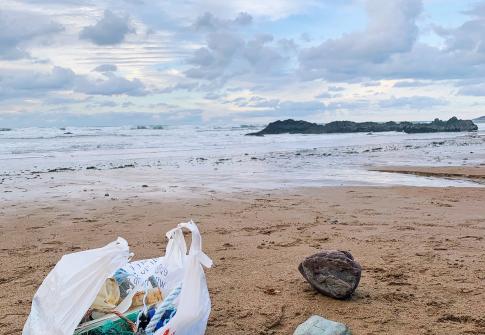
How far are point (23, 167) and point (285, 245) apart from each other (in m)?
13.1

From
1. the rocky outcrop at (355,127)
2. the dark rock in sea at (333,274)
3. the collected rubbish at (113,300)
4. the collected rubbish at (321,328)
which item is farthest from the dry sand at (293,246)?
the rocky outcrop at (355,127)

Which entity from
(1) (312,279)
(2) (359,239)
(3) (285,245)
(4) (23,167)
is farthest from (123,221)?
(4) (23,167)

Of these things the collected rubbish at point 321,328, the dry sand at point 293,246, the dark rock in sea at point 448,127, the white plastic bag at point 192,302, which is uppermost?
the dark rock in sea at point 448,127

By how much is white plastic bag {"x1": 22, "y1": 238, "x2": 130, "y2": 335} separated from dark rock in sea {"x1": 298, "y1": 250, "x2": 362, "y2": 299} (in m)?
1.56

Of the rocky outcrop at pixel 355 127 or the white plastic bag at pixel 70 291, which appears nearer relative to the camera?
the white plastic bag at pixel 70 291

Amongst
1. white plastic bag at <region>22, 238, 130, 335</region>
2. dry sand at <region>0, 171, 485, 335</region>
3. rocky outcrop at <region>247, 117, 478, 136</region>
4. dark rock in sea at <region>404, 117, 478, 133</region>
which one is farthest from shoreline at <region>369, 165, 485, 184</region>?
dark rock in sea at <region>404, 117, 478, 133</region>

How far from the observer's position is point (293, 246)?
5.41m

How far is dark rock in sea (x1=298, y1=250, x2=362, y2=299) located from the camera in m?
3.70

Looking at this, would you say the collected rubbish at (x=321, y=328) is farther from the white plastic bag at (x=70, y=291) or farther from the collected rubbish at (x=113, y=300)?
the white plastic bag at (x=70, y=291)

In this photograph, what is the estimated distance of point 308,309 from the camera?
357 cm

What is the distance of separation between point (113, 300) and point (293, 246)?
2.89 meters

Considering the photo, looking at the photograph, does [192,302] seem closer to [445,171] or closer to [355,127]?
[445,171]

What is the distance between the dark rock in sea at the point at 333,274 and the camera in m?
3.70

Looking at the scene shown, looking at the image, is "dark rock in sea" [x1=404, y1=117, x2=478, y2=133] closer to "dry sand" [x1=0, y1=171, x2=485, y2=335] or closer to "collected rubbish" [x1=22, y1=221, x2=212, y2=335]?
"dry sand" [x1=0, y1=171, x2=485, y2=335]
